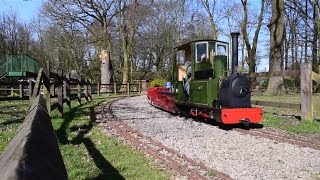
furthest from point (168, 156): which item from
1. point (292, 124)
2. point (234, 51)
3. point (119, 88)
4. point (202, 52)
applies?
point (119, 88)

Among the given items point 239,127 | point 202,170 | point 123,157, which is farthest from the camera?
point 239,127

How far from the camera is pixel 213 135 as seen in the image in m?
9.78

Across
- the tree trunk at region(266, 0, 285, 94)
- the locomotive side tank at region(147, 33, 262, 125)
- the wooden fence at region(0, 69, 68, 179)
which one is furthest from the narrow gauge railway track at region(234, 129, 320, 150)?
the tree trunk at region(266, 0, 285, 94)

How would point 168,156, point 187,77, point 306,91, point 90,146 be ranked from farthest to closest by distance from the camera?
point 187,77 < point 306,91 < point 90,146 < point 168,156

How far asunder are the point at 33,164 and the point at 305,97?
10960 mm

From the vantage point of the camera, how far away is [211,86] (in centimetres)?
1166

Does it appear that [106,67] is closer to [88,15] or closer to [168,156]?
[88,15]

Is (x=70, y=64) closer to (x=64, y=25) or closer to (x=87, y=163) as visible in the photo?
(x=64, y=25)

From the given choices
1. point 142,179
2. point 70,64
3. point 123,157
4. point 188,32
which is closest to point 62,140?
point 123,157

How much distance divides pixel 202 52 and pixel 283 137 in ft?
13.8

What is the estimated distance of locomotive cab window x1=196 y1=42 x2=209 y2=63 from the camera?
12322mm

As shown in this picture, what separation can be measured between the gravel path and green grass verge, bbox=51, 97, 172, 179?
3.23 ft

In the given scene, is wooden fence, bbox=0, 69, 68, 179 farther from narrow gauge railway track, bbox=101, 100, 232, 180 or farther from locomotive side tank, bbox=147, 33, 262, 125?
locomotive side tank, bbox=147, 33, 262, 125

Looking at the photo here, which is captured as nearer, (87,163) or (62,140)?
(87,163)
